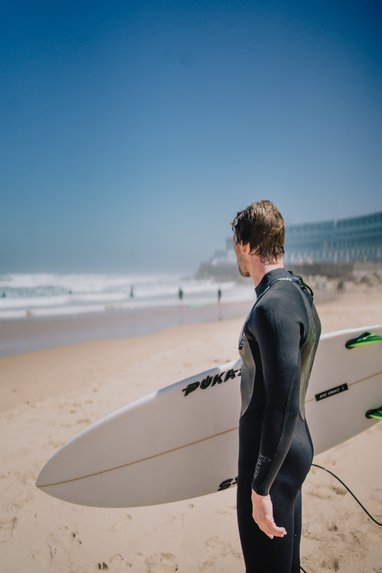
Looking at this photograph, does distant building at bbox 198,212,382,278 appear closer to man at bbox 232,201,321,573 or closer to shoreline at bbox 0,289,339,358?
shoreline at bbox 0,289,339,358

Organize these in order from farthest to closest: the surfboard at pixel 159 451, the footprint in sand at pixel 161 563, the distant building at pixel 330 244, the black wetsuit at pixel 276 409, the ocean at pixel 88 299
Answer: the distant building at pixel 330 244 → the ocean at pixel 88 299 → the surfboard at pixel 159 451 → the footprint in sand at pixel 161 563 → the black wetsuit at pixel 276 409

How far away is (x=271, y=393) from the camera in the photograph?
111 centimetres

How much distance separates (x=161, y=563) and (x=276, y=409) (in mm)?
1687

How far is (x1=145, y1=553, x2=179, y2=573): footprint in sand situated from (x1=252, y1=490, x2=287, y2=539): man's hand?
125 centimetres

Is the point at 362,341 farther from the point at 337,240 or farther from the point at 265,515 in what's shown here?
the point at 337,240

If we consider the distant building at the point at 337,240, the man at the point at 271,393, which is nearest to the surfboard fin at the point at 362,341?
the man at the point at 271,393

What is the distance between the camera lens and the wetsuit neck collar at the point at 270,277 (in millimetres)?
1272

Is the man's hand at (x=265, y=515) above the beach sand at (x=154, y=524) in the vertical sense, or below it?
above

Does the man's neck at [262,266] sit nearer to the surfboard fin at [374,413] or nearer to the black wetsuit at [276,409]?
the black wetsuit at [276,409]

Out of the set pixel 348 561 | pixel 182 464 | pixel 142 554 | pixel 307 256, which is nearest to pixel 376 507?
pixel 348 561

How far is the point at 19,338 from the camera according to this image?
922 cm

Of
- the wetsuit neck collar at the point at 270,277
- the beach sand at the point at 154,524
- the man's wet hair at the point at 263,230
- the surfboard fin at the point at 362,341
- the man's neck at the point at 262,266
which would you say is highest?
the man's wet hair at the point at 263,230

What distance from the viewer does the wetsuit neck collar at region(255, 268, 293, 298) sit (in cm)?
127

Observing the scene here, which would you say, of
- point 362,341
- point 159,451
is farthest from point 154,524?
point 362,341
